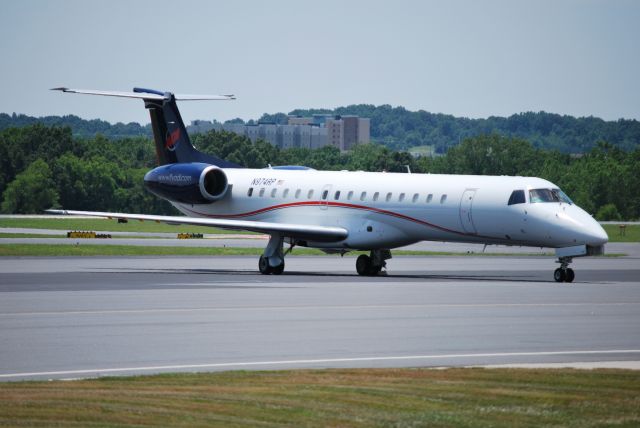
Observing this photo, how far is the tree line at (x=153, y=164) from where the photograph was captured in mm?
130000

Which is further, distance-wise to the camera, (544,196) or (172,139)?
(172,139)

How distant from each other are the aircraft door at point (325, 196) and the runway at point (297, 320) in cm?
244

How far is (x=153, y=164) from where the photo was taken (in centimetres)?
17325

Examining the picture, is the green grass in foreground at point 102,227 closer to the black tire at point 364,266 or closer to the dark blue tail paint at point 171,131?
the dark blue tail paint at point 171,131

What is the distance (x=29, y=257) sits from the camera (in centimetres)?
4969

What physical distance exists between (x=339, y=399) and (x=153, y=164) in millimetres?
160171

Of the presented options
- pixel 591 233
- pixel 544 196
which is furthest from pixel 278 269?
pixel 591 233

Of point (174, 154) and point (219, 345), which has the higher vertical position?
point (174, 154)

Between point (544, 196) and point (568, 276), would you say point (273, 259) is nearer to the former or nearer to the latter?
point (544, 196)

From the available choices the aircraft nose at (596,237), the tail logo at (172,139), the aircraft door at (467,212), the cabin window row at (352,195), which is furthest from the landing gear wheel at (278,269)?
the aircraft nose at (596,237)

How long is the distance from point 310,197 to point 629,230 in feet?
192

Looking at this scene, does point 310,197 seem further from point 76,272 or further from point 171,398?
point 171,398

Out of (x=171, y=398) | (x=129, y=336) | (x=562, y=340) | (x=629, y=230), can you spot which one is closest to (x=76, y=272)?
(x=129, y=336)

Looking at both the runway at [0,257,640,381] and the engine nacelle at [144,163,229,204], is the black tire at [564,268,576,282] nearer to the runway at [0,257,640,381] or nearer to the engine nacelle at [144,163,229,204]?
the runway at [0,257,640,381]
